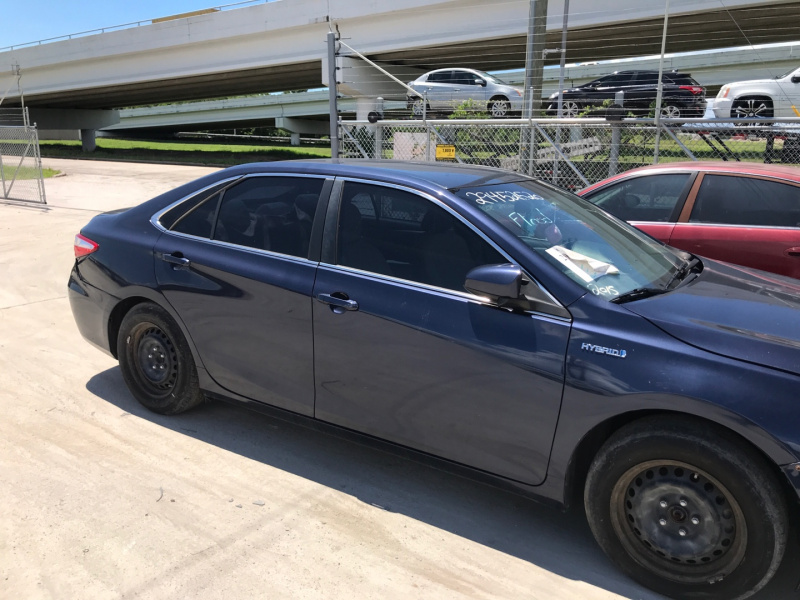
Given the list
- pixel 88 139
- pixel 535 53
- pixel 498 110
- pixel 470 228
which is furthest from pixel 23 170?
pixel 88 139

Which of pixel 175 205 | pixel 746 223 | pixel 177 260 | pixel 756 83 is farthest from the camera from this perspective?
pixel 756 83

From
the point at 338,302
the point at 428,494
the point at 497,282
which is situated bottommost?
the point at 428,494

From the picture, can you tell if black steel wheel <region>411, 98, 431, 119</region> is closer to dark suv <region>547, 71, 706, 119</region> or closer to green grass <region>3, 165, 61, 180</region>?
dark suv <region>547, 71, 706, 119</region>

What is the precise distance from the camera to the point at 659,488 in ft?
8.77

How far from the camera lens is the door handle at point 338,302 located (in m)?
3.32

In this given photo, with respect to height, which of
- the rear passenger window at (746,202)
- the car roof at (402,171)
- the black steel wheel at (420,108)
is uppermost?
the black steel wheel at (420,108)

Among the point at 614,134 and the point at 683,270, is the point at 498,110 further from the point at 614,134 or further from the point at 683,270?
the point at 683,270

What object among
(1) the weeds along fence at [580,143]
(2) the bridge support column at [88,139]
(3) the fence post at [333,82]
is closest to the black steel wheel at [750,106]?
(1) the weeds along fence at [580,143]

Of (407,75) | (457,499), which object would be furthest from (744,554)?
(407,75)

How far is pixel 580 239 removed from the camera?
3.40m

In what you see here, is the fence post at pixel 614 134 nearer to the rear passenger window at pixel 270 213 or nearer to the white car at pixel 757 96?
the rear passenger window at pixel 270 213

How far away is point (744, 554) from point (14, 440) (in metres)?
3.94

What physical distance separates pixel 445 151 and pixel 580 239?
7619mm

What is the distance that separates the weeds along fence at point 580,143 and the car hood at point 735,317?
5.60 metres
